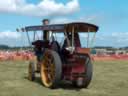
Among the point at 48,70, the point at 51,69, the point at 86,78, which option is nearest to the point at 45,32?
the point at 48,70

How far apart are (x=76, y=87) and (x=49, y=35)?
2195 millimetres

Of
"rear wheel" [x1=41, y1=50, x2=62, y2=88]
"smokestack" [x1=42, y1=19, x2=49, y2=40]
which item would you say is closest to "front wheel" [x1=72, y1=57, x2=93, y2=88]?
"rear wheel" [x1=41, y1=50, x2=62, y2=88]

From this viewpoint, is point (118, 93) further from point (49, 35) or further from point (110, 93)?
→ point (49, 35)

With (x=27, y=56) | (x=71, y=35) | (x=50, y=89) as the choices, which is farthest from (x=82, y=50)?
(x=27, y=56)

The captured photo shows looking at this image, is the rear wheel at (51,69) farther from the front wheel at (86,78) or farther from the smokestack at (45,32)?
the smokestack at (45,32)

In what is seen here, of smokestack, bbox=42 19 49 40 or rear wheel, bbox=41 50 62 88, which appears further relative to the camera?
smokestack, bbox=42 19 49 40

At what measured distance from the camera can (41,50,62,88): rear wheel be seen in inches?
506

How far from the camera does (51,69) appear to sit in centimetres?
1336

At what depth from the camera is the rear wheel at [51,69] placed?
12852 mm

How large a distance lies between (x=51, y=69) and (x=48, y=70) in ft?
1.44

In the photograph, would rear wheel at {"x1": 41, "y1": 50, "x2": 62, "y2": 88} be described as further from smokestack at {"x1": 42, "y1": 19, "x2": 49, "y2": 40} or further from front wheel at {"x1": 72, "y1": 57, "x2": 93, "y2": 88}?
smokestack at {"x1": 42, "y1": 19, "x2": 49, "y2": 40}

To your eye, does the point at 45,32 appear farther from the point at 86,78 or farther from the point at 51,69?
the point at 86,78

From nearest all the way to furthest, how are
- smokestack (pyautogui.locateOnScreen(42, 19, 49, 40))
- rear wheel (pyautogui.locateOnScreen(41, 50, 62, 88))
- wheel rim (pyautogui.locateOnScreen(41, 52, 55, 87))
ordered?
rear wheel (pyautogui.locateOnScreen(41, 50, 62, 88))
wheel rim (pyautogui.locateOnScreen(41, 52, 55, 87))
smokestack (pyautogui.locateOnScreen(42, 19, 49, 40))

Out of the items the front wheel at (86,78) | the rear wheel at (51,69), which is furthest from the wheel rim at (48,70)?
the front wheel at (86,78)
